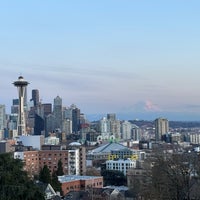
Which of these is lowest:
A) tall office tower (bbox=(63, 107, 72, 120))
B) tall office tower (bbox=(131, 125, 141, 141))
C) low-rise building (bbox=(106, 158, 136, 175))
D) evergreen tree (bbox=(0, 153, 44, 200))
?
low-rise building (bbox=(106, 158, 136, 175))

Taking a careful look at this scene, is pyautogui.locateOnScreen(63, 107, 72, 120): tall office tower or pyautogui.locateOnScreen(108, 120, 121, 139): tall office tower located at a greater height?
pyautogui.locateOnScreen(63, 107, 72, 120): tall office tower

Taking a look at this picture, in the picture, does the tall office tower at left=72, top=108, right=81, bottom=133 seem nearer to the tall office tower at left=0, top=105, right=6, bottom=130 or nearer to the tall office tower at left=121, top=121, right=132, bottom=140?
the tall office tower at left=121, top=121, right=132, bottom=140

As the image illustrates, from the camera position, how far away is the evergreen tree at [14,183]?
11.1 metres

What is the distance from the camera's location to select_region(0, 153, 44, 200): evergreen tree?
1114 centimetres

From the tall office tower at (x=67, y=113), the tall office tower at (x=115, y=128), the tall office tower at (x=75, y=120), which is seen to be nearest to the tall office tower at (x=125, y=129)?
the tall office tower at (x=115, y=128)

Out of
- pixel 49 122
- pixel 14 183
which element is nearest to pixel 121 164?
pixel 14 183

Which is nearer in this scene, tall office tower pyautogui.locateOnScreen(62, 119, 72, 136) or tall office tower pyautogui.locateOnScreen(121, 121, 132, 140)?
tall office tower pyautogui.locateOnScreen(62, 119, 72, 136)

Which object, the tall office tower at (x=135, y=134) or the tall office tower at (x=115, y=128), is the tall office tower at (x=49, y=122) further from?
the tall office tower at (x=135, y=134)

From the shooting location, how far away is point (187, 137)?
99.9 m

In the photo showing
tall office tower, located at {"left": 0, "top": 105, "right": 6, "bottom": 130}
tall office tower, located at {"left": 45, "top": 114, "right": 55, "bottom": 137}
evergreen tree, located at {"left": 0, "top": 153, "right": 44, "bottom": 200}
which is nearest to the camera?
evergreen tree, located at {"left": 0, "top": 153, "right": 44, "bottom": 200}

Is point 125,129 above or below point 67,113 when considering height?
below

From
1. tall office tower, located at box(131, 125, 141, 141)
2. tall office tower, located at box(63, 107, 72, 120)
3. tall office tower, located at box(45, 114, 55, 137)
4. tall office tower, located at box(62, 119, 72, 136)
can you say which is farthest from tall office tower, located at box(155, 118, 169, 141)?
tall office tower, located at box(45, 114, 55, 137)

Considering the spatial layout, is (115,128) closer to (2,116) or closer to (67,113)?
(67,113)

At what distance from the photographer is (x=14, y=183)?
37.4ft
